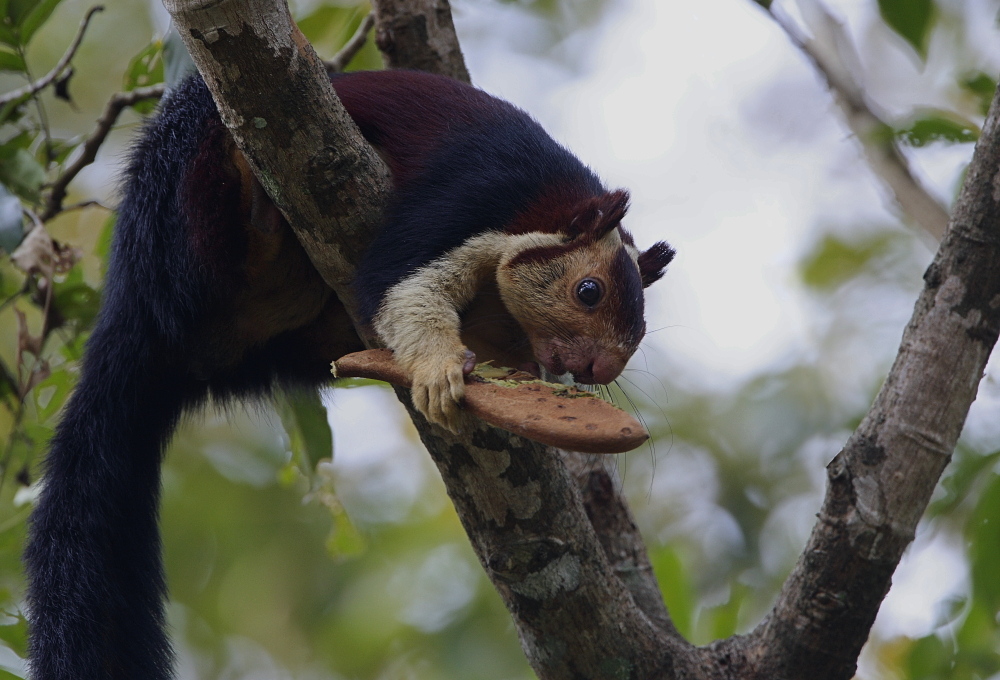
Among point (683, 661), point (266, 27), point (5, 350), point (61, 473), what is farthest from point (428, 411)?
point (5, 350)

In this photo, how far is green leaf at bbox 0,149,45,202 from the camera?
350cm

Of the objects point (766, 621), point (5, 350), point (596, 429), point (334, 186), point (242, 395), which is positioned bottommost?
point (5, 350)

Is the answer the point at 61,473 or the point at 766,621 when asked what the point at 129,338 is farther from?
the point at 766,621

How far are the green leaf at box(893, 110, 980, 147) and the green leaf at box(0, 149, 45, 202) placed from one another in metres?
3.16

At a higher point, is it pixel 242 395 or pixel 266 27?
pixel 266 27

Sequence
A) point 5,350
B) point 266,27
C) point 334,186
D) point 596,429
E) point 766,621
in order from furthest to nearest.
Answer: point 5,350, point 766,621, point 334,186, point 266,27, point 596,429

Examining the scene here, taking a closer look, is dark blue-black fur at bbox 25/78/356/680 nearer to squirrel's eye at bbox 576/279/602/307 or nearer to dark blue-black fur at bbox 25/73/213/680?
dark blue-black fur at bbox 25/73/213/680

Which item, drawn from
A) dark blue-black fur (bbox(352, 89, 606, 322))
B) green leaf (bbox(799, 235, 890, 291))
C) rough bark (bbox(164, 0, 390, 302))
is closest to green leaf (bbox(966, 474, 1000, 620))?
dark blue-black fur (bbox(352, 89, 606, 322))

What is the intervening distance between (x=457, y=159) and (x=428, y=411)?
951 mm

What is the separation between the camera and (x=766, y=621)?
2893mm

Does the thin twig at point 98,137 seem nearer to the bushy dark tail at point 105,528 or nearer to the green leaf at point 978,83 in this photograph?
the bushy dark tail at point 105,528

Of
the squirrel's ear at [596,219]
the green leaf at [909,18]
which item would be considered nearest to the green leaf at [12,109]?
the squirrel's ear at [596,219]

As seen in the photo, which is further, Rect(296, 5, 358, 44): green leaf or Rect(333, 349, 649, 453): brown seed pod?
Rect(296, 5, 358, 44): green leaf

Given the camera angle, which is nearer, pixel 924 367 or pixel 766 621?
pixel 924 367
